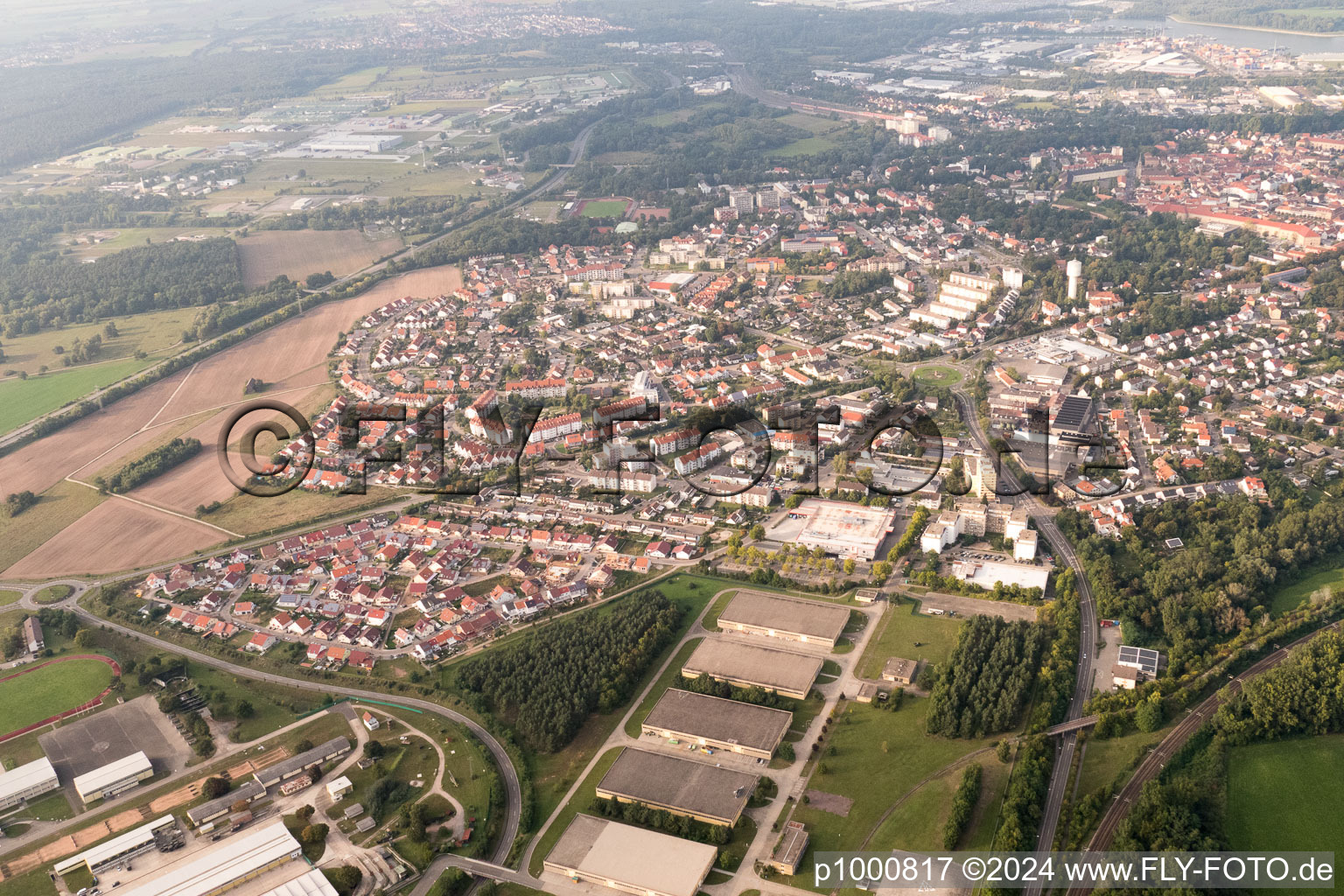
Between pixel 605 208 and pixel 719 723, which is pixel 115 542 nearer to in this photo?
pixel 719 723

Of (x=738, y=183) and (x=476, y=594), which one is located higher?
(x=738, y=183)

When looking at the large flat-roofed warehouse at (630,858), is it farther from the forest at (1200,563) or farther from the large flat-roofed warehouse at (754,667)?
the forest at (1200,563)

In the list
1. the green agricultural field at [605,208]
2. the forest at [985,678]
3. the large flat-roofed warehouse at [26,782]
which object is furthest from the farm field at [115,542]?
the green agricultural field at [605,208]

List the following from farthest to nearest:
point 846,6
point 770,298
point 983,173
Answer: point 846,6
point 983,173
point 770,298

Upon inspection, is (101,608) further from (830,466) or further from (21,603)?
(830,466)

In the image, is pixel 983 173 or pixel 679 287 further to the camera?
pixel 983 173

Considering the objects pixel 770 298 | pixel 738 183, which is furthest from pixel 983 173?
pixel 770 298

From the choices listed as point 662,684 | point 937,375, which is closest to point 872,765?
point 662,684
